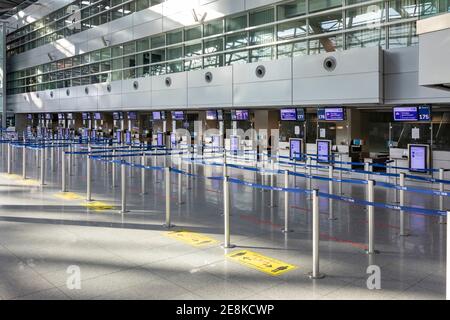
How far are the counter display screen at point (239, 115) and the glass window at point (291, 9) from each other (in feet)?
15.4

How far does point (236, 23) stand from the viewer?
2008 cm

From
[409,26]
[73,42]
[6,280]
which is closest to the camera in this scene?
[6,280]

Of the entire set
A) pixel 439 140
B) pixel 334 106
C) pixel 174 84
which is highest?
pixel 174 84

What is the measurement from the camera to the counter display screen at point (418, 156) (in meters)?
14.5

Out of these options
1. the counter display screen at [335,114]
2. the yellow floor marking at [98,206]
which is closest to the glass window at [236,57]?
the counter display screen at [335,114]

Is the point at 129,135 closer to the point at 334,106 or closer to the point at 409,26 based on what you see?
the point at 334,106

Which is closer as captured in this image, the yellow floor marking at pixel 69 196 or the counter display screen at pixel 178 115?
the yellow floor marking at pixel 69 196

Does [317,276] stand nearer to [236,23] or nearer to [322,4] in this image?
[322,4]

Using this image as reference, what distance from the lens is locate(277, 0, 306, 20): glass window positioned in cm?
1720

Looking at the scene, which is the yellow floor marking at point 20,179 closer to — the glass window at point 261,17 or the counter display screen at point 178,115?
the counter display screen at point 178,115

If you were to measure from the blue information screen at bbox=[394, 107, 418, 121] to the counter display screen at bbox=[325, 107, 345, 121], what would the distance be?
2.24 metres

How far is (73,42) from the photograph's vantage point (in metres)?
34.1
